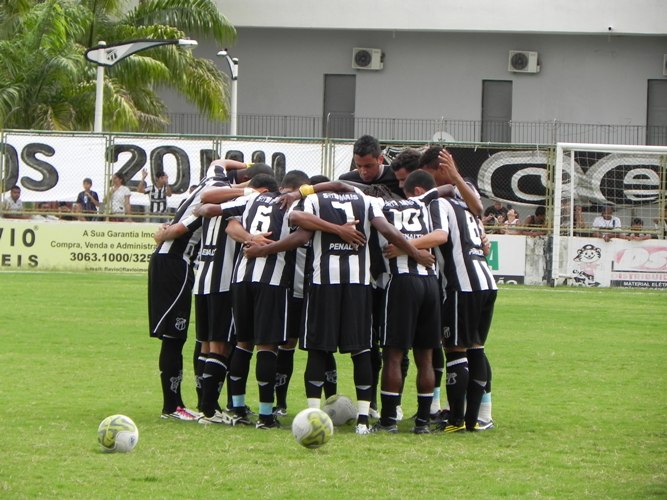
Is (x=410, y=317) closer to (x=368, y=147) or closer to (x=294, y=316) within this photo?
(x=294, y=316)

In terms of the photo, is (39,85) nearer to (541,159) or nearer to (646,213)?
(541,159)

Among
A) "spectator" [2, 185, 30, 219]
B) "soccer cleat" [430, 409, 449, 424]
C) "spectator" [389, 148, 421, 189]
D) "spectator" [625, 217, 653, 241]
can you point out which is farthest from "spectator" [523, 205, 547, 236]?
"spectator" [389, 148, 421, 189]

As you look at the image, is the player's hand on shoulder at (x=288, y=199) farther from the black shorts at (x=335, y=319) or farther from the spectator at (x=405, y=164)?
the spectator at (x=405, y=164)

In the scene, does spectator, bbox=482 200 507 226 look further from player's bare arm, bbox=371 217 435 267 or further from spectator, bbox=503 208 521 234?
player's bare arm, bbox=371 217 435 267

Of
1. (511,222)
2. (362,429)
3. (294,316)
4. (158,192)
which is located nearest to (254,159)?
(158,192)

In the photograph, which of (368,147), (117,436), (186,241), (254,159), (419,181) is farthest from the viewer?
(254,159)

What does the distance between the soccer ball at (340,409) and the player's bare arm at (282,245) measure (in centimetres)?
124

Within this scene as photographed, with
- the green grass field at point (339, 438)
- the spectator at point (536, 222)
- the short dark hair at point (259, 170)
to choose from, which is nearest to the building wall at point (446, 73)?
the spectator at point (536, 222)

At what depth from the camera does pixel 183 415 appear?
994 centimetres

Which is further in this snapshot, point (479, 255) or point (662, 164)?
point (662, 164)

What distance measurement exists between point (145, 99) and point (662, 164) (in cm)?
1841

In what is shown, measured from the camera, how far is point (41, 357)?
13648 millimetres

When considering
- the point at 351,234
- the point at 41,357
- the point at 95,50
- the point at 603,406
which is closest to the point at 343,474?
the point at 351,234

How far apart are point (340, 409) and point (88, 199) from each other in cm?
1830
